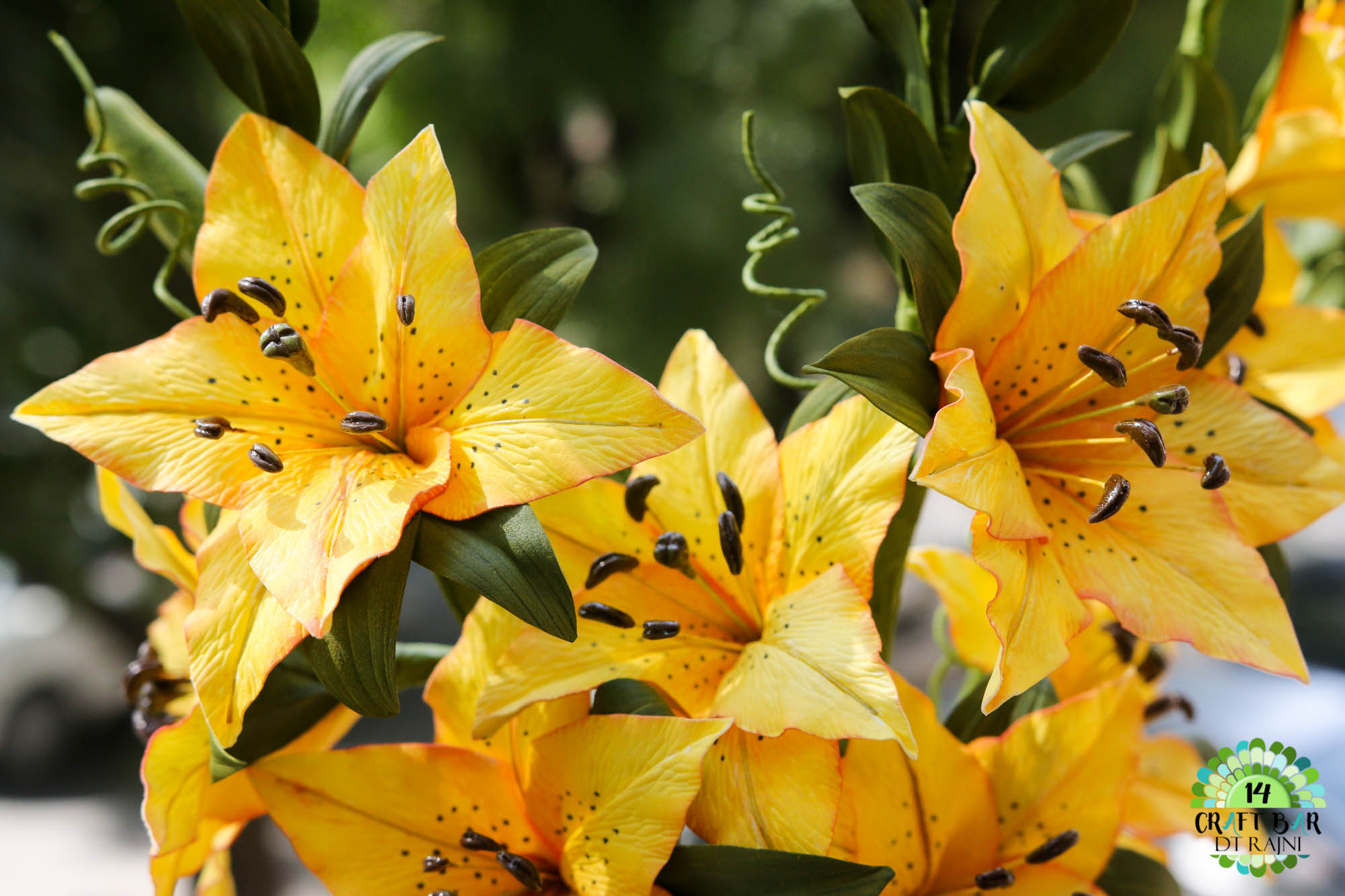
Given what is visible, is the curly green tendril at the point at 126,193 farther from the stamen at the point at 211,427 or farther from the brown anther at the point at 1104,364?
the brown anther at the point at 1104,364

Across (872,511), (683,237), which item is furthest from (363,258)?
(683,237)

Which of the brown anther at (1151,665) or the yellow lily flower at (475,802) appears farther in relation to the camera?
the brown anther at (1151,665)

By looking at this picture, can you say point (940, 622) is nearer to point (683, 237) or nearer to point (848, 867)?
point (848, 867)

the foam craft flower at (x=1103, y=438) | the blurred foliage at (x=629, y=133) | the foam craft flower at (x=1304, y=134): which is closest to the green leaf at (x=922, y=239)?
the foam craft flower at (x=1103, y=438)

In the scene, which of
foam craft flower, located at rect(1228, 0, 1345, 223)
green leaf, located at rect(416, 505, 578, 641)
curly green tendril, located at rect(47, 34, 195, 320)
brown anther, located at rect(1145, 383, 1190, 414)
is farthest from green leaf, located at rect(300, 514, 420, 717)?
foam craft flower, located at rect(1228, 0, 1345, 223)

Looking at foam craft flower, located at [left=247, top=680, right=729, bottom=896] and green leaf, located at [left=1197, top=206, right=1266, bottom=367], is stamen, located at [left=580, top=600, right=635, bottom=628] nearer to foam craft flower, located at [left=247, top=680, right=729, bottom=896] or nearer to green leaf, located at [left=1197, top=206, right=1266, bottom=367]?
foam craft flower, located at [left=247, top=680, right=729, bottom=896]

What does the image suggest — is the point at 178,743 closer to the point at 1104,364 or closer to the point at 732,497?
the point at 732,497
